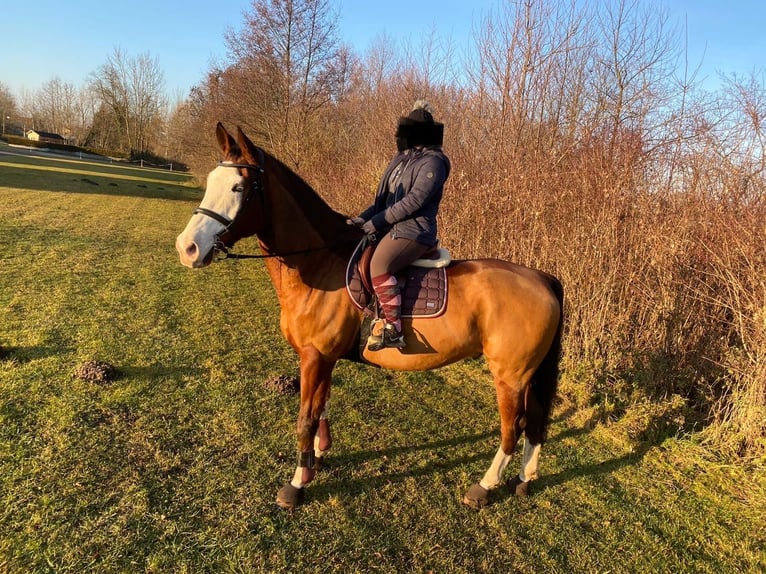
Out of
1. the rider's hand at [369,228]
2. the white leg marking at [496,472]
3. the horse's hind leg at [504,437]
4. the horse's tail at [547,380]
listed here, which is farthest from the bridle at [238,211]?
the white leg marking at [496,472]

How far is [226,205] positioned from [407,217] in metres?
1.20

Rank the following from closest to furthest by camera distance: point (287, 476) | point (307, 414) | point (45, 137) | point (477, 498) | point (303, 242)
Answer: point (303, 242)
point (307, 414)
point (477, 498)
point (287, 476)
point (45, 137)

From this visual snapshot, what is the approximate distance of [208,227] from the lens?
2553 mm

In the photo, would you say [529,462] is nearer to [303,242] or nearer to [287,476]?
[287,476]

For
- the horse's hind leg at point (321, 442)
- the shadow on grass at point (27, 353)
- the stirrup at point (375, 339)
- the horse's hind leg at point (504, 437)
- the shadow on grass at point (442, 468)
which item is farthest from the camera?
the shadow on grass at point (27, 353)

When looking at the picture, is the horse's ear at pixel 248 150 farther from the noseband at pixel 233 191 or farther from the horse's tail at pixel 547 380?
the horse's tail at pixel 547 380

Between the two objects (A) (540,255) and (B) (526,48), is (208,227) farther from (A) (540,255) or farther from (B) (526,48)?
(B) (526,48)

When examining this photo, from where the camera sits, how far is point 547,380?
350 cm

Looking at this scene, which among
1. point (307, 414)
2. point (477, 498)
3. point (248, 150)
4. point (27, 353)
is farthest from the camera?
point (27, 353)

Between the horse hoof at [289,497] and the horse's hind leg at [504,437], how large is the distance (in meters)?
1.29

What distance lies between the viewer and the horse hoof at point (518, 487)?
11.5 ft

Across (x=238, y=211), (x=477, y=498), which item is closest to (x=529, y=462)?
(x=477, y=498)

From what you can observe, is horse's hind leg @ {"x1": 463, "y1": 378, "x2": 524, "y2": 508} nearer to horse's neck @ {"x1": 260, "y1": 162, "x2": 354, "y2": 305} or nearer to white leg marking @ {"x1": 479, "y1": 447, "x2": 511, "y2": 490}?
white leg marking @ {"x1": 479, "y1": 447, "x2": 511, "y2": 490}

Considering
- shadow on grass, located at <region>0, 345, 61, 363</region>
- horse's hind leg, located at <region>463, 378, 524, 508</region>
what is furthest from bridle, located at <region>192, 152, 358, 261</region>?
shadow on grass, located at <region>0, 345, 61, 363</region>
